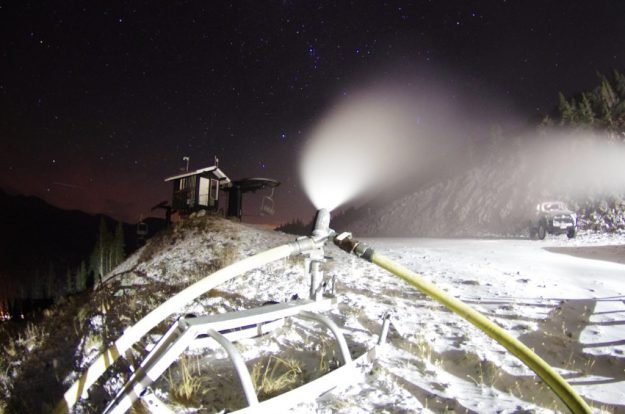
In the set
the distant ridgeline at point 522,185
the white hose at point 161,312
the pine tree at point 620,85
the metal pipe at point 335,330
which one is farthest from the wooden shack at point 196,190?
the pine tree at point 620,85

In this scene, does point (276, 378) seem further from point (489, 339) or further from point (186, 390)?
point (489, 339)

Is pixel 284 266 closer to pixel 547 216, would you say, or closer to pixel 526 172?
pixel 547 216

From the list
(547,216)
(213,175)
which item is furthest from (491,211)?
(213,175)

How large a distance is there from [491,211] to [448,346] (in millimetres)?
34419

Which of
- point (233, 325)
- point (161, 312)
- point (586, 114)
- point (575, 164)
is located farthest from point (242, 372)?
point (586, 114)

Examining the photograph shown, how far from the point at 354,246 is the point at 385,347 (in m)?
3.04

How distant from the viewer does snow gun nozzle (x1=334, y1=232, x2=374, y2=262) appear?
3.30m

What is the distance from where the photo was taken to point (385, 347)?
5.68 metres

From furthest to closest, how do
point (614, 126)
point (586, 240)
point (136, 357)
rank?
point (614, 126)
point (586, 240)
point (136, 357)

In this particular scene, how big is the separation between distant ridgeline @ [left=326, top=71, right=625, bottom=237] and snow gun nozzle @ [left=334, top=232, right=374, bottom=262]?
28674mm

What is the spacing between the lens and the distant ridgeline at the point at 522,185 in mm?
29734

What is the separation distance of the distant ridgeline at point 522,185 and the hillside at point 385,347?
855 inches

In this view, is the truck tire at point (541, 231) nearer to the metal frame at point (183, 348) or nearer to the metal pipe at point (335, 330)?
the metal pipe at point (335, 330)

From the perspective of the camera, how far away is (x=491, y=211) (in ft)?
118
